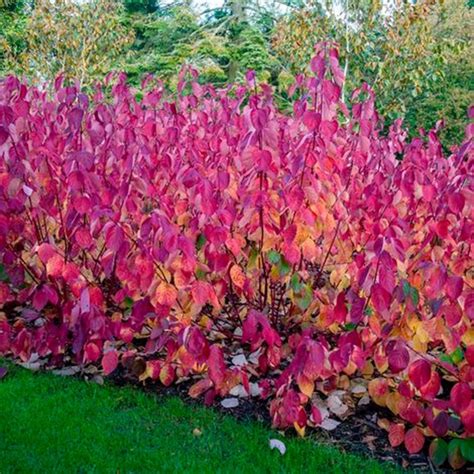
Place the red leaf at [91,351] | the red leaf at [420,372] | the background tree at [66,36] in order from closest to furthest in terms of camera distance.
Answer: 1. the red leaf at [420,372]
2. the red leaf at [91,351]
3. the background tree at [66,36]

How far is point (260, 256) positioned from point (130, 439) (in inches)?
→ 36.2

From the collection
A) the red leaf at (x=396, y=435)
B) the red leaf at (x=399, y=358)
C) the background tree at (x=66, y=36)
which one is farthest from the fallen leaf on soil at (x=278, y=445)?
the background tree at (x=66, y=36)

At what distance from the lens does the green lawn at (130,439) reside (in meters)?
2.42

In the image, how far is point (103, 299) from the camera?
10.3 feet

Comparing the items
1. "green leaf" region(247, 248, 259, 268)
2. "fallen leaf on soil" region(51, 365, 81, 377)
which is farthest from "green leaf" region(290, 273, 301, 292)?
"fallen leaf on soil" region(51, 365, 81, 377)

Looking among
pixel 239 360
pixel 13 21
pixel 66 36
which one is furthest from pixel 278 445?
pixel 13 21

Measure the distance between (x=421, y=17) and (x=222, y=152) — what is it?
6.59m

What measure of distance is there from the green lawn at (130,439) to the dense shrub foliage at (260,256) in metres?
0.13

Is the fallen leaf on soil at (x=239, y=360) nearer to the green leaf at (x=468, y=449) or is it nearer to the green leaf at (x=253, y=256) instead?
the green leaf at (x=253, y=256)

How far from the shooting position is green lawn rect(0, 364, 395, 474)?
2.42m

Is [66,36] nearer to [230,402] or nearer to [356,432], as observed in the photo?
[230,402]

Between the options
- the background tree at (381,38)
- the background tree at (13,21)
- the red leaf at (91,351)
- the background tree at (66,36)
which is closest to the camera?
the red leaf at (91,351)

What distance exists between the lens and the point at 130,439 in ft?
8.64

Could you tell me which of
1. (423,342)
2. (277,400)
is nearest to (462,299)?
(423,342)
